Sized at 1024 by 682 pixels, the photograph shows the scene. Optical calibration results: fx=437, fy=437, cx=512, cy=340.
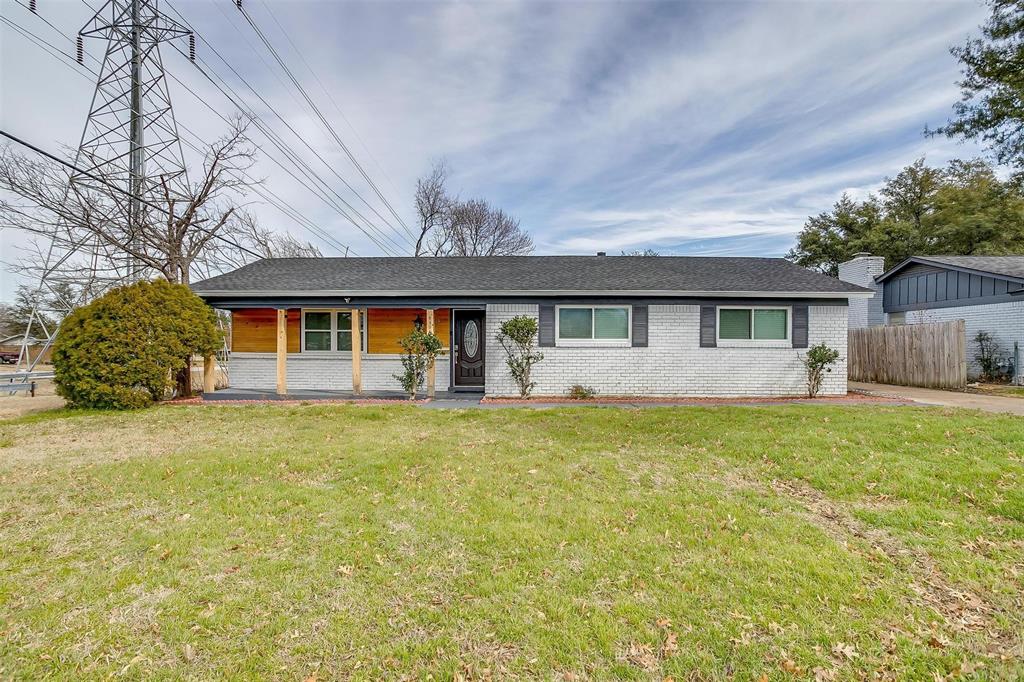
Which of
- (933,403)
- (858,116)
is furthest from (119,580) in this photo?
(858,116)

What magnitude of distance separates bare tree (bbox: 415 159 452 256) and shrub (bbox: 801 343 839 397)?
25200 millimetres

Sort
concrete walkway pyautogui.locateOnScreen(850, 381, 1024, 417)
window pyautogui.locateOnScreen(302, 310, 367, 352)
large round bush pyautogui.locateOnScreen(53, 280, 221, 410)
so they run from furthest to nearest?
window pyautogui.locateOnScreen(302, 310, 367, 352) → large round bush pyautogui.locateOnScreen(53, 280, 221, 410) → concrete walkway pyautogui.locateOnScreen(850, 381, 1024, 417)

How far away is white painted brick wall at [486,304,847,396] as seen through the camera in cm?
1124

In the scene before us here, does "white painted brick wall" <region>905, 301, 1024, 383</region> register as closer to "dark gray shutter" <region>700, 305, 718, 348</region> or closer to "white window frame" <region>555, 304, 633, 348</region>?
"dark gray shutter" <region>700, 305, 718, 348</region>

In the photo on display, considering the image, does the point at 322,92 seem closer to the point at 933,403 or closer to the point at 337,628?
the point at 337,628

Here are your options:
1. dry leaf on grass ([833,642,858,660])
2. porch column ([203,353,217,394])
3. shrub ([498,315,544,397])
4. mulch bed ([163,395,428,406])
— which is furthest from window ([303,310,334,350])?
dry leaf on grass ([833,642,858,660])

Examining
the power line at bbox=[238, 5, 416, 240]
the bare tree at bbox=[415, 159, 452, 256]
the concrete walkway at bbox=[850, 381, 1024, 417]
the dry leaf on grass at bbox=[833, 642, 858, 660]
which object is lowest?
the dry leaf on grass at bbox=[833, 642, 858, 660]

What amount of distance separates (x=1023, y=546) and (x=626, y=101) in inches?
584

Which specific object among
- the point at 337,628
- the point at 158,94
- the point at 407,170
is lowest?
the point at 337,628

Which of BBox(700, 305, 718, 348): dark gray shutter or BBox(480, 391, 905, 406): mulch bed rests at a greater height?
BBox(700, 305, 718, 348): dark gray shutter

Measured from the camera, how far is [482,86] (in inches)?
596

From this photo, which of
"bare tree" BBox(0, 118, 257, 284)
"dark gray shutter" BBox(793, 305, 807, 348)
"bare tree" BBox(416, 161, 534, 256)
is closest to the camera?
"dark gray shutter" BBox(793, 305, 807, 348)

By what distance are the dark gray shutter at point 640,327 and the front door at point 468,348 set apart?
4.24m

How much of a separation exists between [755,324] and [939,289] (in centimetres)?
1005
